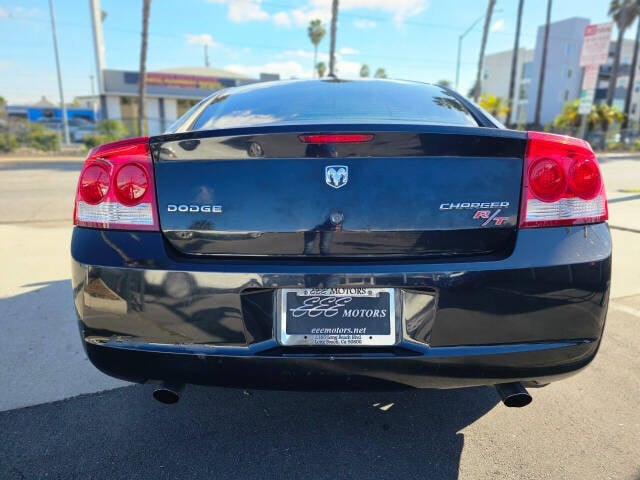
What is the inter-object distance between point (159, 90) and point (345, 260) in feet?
123

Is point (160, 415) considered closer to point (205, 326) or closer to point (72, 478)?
point (72, 478)

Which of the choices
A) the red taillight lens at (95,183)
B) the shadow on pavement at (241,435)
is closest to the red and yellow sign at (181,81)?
the shadow on pavement at (241,435)

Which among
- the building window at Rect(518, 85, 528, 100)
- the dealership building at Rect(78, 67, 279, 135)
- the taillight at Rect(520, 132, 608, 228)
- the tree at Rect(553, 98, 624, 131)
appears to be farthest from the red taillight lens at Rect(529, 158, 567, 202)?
the building window at Rect(518, 85, 528, 100)

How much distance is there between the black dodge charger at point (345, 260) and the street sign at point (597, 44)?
20.5 m

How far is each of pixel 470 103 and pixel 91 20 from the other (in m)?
37.0

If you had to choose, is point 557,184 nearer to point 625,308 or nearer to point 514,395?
point 514,395

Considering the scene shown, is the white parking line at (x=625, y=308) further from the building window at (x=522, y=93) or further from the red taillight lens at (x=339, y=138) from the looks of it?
the building window at (x=522, y=93)

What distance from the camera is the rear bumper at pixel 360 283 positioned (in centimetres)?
160

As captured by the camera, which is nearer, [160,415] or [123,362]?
[123,362]

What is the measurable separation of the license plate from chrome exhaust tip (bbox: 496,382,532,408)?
57 cm

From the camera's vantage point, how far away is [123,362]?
1.71 m

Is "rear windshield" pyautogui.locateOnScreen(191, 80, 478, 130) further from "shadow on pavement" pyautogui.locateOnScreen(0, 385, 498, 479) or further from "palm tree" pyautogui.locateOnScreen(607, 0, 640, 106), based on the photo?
"palm tree" pyautogui.locateOnScreen(607, 0, 640, 106)

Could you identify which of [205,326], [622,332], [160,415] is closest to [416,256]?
[205,326]

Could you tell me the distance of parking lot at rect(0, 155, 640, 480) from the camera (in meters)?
1.90
